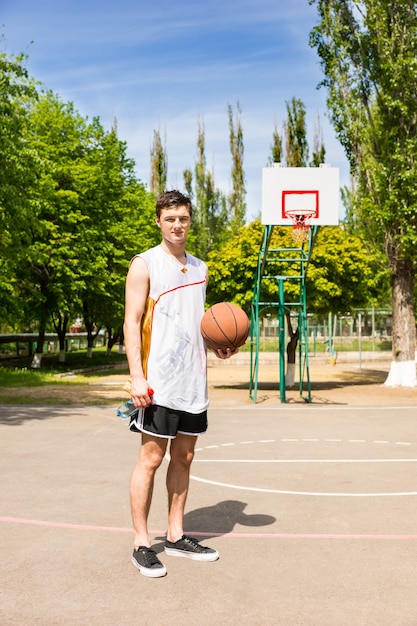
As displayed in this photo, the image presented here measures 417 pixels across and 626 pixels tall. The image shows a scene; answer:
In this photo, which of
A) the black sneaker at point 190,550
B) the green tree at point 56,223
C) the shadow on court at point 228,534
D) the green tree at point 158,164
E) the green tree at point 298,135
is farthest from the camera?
the green tree at point 158,164

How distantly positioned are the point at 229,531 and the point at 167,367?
→ 1669 mm

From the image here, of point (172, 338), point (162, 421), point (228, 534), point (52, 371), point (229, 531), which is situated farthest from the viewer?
point (52, 371)

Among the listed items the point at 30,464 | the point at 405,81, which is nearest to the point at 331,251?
the point at 405,81

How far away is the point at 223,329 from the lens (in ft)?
16.1

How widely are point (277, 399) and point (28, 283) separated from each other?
16.6 metres

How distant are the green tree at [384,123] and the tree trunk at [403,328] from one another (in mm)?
30

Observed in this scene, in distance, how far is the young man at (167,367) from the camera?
472 cm

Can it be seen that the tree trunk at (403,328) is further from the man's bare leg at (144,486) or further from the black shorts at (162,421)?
the man's bare leg at (144,486)

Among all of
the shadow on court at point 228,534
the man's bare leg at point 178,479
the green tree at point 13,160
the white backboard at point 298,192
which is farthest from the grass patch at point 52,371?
the man's bare leg at point 178,479

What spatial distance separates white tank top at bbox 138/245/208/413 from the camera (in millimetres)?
4773

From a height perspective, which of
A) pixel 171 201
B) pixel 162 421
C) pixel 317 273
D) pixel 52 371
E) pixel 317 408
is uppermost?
pixel 317 273

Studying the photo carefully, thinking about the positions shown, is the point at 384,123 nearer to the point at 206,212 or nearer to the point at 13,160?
the point at 13,160

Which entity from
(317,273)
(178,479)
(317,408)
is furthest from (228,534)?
(317,273)

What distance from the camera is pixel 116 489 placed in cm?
733
